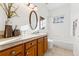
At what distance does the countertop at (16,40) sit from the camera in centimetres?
110

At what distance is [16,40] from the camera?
1.23 m

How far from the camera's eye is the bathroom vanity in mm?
1128

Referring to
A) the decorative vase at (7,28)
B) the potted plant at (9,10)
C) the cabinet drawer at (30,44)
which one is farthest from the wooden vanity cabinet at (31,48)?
the potted plant at (9,10)

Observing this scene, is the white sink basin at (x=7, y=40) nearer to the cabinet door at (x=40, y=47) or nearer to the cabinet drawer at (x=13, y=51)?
the cabinet drawer at (x=13, y=51)

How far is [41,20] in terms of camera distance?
140cm

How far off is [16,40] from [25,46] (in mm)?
128

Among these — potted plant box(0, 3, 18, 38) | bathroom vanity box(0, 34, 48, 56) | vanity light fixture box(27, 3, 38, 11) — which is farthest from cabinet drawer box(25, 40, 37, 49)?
vanity light fixture box(27, 3, 38, 11)

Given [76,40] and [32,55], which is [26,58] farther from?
[76,40]

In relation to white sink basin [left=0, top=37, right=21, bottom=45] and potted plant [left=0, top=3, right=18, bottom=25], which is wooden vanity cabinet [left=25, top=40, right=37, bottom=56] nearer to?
white sink basin [left=0, top=37, right=21, bottom=45]

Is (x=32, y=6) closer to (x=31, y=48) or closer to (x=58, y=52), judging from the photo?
(x=31, y=48)

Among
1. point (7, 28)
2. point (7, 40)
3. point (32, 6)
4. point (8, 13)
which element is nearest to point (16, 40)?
point (7, 40)

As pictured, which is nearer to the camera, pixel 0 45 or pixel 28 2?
pixel 0 45

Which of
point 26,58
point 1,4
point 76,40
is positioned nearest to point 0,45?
point 26,58

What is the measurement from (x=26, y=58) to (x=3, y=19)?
0.51 metres
